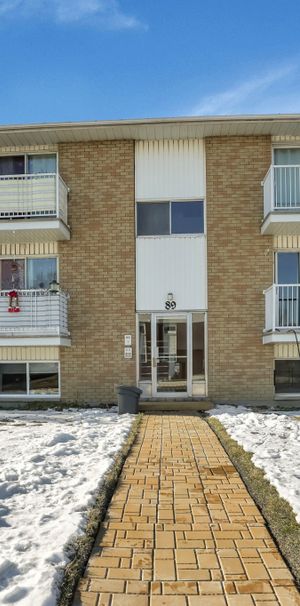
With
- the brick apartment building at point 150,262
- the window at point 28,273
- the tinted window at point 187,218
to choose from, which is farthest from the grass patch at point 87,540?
the tinted window at point 187,218

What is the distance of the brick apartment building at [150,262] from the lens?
12.3m

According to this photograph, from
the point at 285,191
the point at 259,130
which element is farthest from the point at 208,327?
the point at 259,130

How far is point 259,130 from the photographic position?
1240cm

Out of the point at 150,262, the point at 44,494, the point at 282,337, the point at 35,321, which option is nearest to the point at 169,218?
the point at 150,262

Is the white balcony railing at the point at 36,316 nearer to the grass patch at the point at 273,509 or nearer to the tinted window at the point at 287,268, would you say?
the tinted window at the point at 287,268

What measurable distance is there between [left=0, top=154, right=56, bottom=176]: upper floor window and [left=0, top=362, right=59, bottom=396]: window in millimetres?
5132

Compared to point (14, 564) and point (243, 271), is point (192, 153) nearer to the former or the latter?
point (243, 271)

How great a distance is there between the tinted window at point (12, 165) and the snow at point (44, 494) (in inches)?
281

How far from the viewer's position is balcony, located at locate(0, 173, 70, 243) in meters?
12.1

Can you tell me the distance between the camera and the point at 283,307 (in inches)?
472

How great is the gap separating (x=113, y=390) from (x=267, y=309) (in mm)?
4374

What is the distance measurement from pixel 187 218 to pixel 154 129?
2.37m

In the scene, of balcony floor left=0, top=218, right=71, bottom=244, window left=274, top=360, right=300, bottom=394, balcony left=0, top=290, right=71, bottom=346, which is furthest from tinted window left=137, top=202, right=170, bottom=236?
window left=274, top=360, right=300, bottom=394

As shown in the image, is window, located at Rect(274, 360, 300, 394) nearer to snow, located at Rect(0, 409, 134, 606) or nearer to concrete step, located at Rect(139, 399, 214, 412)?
concrete step, located at Rect(139, 399, 214, 412)
